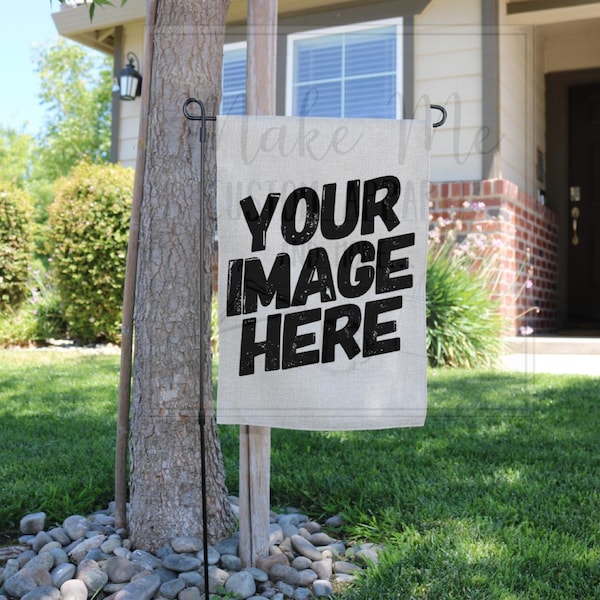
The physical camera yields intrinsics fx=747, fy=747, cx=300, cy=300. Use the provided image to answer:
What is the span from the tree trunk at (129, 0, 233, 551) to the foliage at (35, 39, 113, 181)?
792 inches

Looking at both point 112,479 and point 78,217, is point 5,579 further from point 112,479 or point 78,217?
point 78,217

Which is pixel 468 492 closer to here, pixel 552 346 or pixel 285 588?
pixel 285 588

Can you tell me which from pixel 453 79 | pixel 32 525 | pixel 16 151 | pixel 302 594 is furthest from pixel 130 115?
pixel 16 151

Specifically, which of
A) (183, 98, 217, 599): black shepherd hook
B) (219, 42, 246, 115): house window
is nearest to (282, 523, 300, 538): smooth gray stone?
(183, 98, 217, 599): black shepherd hook

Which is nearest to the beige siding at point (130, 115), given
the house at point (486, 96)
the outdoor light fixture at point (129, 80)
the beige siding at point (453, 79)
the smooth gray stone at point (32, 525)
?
the house at point (486, 96)

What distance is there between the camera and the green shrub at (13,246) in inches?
291

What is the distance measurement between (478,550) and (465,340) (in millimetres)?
3568

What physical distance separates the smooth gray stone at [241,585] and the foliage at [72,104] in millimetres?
20629

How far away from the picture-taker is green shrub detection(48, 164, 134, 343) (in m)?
6.52

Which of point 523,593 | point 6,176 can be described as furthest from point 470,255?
point 6,176

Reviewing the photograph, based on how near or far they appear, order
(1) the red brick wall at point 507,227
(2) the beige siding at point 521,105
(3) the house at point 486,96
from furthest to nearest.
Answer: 1. (2) the beige siding at point 521,105
2. (3) the house at point 486,96
3. (1) the red brick wall at point 507,227

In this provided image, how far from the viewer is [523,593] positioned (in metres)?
1.83

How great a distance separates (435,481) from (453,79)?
4.83 metres

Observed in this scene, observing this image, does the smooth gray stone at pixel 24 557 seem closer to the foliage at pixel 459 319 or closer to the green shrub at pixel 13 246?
the foliage at pixel 459 319
